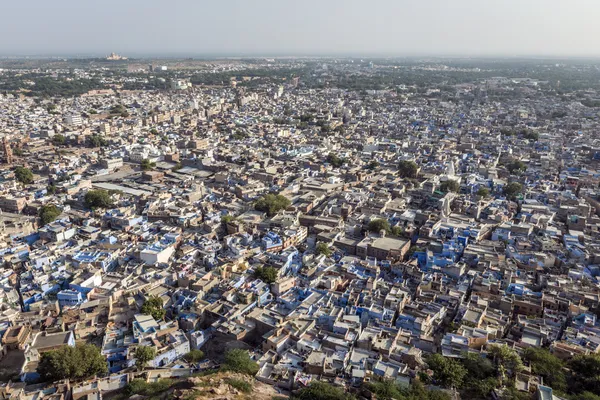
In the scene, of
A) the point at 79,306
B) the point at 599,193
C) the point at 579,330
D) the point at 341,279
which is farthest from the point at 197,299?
the point at 599,193

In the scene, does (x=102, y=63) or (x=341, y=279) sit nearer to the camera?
(x=341, y=279)

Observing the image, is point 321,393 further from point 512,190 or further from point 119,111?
point 119,111

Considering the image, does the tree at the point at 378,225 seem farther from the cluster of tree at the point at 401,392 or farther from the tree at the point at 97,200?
the tree at the point at 97,200

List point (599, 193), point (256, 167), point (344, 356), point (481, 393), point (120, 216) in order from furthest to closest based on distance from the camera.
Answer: point (256, 167), point (599, 193), point (120, 216), point (344, 356), point (481, 393)

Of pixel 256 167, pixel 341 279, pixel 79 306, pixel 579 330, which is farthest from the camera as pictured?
pixel 256 167

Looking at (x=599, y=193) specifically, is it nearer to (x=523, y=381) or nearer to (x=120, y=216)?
(x=523, y=381)

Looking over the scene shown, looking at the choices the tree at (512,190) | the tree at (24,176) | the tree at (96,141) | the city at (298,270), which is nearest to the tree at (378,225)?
the city at (298,270)

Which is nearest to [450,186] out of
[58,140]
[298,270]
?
[298,270]

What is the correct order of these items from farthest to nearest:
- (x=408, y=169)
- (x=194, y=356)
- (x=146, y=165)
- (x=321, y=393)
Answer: (x=146, y=165), (x=408, y=169), (x=194, y=356), (x=321, y=393)
